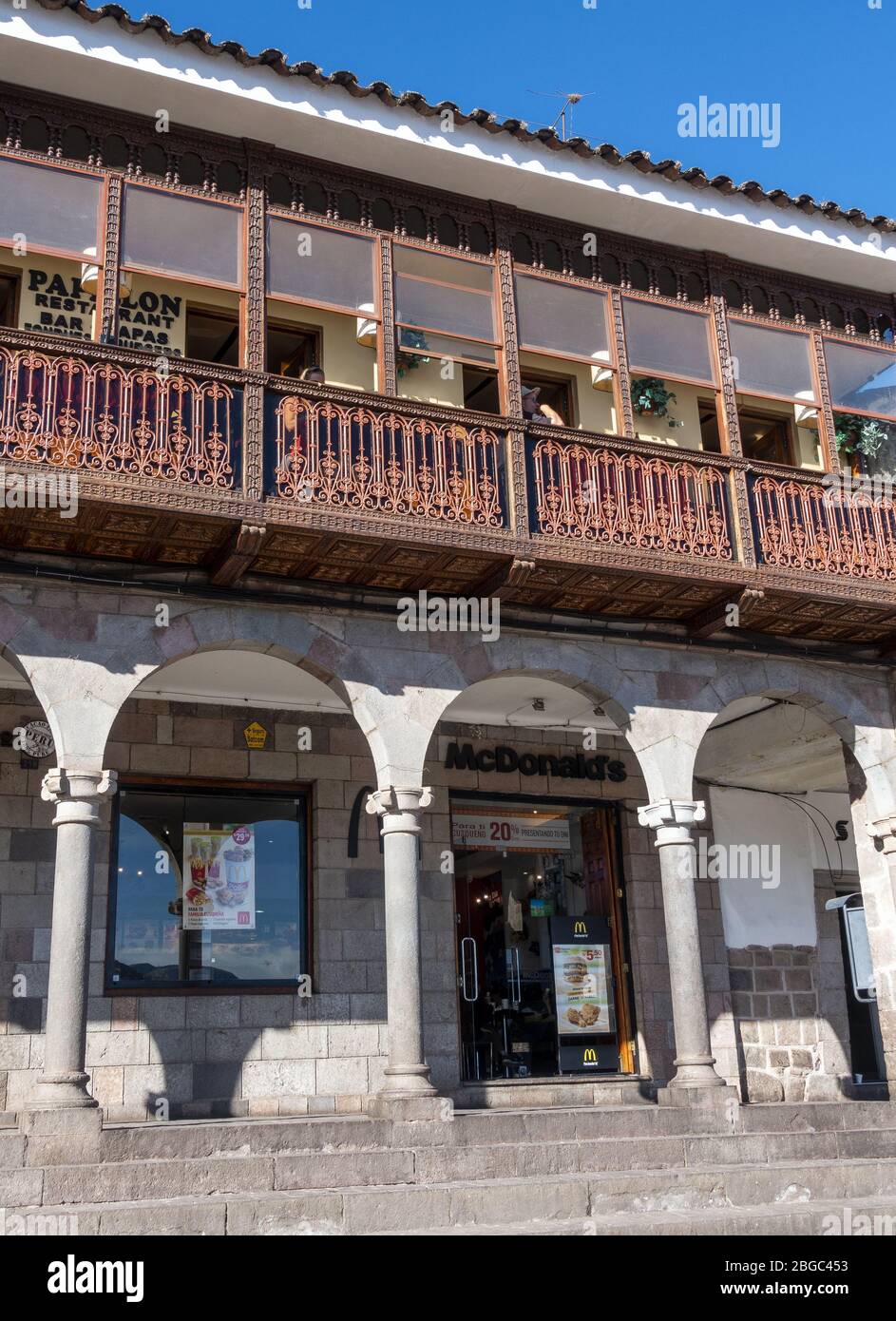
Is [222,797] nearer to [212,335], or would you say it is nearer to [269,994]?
[269,994]

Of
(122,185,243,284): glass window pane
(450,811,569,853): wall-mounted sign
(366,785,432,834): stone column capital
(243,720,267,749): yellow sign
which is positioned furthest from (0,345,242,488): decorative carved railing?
(450,811,569,853): wall-mounted sign

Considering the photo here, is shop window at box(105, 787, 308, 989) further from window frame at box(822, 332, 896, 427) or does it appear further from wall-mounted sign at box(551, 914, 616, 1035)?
window frame at box(822, 332, 896, 427)

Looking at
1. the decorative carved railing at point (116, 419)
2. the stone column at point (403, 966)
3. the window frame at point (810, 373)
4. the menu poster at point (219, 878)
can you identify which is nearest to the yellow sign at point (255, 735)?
the menu poster at point (219, 878)

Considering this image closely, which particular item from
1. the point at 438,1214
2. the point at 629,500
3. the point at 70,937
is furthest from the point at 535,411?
the point at 438,1214

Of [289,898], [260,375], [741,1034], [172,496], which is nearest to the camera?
[172,496]

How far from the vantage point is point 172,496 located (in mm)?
9234

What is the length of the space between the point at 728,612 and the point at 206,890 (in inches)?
212

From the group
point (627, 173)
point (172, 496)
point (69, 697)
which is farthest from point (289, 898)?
point (627, 173)

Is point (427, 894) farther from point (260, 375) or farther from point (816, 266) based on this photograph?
point (816, 266)

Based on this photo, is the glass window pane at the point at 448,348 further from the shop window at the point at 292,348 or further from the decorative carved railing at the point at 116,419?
the decorative carved railing at the point at 116,419

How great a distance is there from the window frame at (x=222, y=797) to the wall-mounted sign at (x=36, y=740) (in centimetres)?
77

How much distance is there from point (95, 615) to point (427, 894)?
4765 millimetres

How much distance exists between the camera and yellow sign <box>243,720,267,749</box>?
1254 centimetres

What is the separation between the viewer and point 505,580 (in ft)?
34.3
